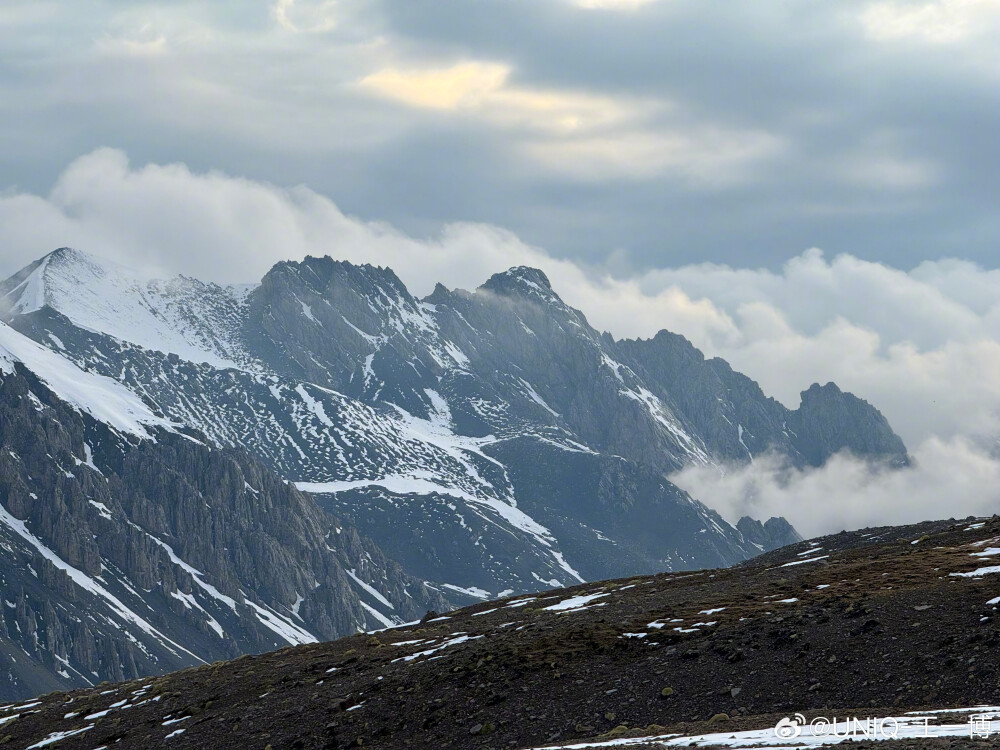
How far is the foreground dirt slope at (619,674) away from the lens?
185 feet

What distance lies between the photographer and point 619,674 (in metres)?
63.3

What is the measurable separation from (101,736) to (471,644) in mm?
23333

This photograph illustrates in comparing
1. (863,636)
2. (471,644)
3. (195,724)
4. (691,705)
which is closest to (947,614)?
(863,636)

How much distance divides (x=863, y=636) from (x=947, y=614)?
4476 millimetres

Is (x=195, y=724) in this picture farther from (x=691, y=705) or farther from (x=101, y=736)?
(x=691, y=705)

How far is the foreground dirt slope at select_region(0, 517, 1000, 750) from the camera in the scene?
56.2 metres

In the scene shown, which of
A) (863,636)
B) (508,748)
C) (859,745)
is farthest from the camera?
(863,636)

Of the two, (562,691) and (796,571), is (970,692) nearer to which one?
(562,691)

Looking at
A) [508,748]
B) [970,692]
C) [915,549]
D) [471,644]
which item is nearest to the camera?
[970,692]

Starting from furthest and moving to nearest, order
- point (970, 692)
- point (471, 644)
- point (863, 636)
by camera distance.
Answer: point (471, 644)
point (863, 636)
point (970, 692)

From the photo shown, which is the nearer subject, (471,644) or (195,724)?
(195,724)

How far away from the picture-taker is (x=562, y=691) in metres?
62.1

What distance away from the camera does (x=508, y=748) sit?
55719mm

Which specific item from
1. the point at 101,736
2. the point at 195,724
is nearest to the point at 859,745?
the point at 195,724
